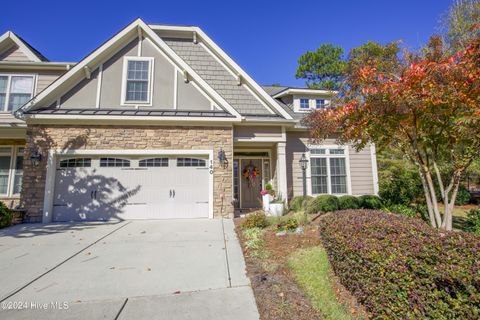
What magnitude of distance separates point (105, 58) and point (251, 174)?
7823 mm

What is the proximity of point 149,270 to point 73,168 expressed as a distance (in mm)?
6229

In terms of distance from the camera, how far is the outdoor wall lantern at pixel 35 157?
793 centimetres

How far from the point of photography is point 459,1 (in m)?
13.2

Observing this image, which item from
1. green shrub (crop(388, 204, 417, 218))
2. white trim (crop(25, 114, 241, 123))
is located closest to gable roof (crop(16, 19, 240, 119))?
white trim (crop(25, 114, 241, 123))

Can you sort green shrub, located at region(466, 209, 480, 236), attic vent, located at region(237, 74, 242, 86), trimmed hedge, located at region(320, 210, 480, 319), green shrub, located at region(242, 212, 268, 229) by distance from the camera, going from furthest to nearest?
1. attic vent, located at region(237, 74, 242, 86)
2. green shrub, located at region(242, 212, 268, 229)
3. green shrub, located at region(466, 209, 480, 236)
4. trimmed hedge, located at region(320, 210, 480, 319)

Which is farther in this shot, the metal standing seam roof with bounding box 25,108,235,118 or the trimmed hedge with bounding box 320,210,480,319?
the metal standing seam roof with bounding box 25,108,235,118

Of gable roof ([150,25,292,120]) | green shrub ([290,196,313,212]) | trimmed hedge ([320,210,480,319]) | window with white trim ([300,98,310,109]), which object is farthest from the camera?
window with white trim ([300,98,310,109])

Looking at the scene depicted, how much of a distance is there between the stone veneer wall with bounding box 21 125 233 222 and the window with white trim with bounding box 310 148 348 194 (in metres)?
4.29

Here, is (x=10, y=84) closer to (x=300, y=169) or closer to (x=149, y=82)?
(x=149, y=82)

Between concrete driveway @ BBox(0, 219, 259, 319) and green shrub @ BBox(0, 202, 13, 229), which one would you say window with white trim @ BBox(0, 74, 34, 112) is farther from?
concrete driveway @ BBox(0, 219, 259, 319)

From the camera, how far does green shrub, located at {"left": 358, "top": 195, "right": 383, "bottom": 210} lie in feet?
31.9

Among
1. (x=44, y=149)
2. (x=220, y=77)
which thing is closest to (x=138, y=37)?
(x=220, y=77)

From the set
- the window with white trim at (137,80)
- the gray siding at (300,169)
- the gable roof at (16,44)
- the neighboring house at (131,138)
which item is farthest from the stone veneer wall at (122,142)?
the gable roof at (16,44)

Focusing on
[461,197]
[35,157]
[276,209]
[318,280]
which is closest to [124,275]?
[318,280]
